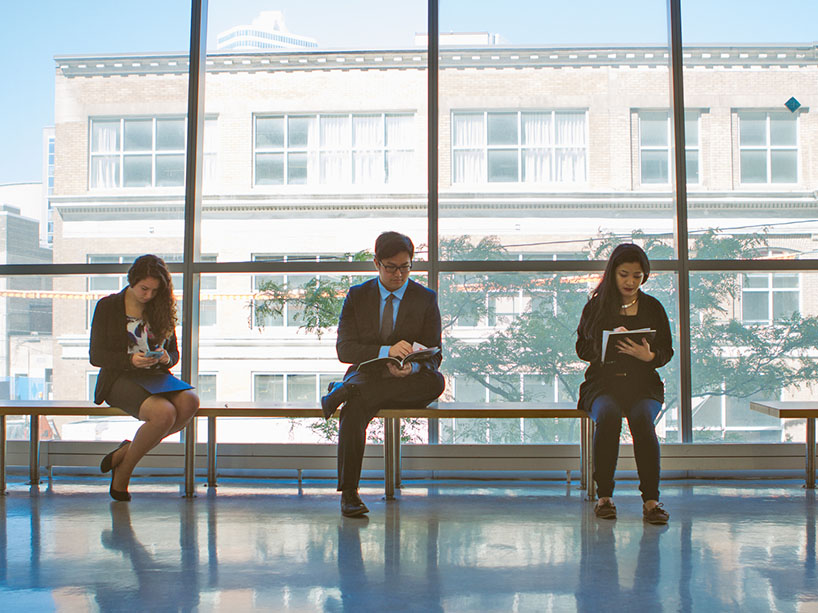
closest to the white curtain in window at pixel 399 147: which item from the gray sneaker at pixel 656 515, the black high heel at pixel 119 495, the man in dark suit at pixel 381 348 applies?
the man in dark suit at pixel 381 348

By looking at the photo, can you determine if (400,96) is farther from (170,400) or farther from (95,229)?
(170,400)

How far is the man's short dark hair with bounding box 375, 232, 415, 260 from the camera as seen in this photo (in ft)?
11.9

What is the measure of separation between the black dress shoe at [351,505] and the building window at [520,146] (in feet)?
7.14

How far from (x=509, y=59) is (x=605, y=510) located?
117 inches

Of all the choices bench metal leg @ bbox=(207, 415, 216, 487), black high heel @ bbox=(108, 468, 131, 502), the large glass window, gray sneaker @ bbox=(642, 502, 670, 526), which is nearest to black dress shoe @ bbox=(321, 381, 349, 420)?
bench metal leg @ bbox=(207, 415, 216, 487)

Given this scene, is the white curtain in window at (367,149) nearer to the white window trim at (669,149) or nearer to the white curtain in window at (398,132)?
the white curtain in window at (398,132)

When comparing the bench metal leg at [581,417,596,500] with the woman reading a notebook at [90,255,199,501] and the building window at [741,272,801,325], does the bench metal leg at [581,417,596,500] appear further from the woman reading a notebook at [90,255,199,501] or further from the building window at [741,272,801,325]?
the woman reading a notebook at [90,255,199,501]

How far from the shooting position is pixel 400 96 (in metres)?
5.05

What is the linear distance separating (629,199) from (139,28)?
3385 mm

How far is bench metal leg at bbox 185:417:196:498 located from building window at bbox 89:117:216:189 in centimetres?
176

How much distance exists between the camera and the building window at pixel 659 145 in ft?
14.7

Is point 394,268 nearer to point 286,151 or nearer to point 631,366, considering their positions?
point 631,366

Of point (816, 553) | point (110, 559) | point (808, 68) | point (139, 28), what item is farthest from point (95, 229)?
point (808, 68)

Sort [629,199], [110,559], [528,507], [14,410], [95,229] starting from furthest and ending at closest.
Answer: [95,229]
[629,199]
[14,410]
[528,507]
[110,559]
